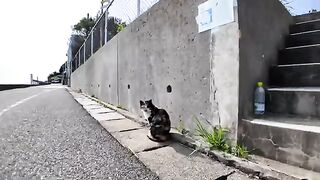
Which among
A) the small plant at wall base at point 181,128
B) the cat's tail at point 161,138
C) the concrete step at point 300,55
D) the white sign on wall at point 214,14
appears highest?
the white sign on wall at point 214,14

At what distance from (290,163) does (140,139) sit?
69.4 inches

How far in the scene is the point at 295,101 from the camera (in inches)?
104

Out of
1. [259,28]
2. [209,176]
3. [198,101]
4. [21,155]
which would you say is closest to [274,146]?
[209,176]

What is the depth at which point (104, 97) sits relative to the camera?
27.1ft

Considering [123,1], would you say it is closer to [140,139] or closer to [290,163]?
[140,139]

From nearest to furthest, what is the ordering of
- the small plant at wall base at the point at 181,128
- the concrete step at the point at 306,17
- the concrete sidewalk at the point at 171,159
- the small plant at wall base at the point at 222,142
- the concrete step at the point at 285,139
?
the concrete step at the point at 285,139 → the concrete sidewalk at the point at 171,159 → the small plant at wall base at the point at 222,142 → the small plant at wall base at the point at 181,128 → the concrete step at the point at 306,17

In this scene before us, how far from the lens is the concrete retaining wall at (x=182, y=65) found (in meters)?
2.78

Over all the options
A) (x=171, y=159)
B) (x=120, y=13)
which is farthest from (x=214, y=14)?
(x=120, y=13)

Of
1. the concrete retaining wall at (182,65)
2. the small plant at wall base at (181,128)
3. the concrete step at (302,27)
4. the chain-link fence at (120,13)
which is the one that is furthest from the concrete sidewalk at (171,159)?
the concrete step at (302,27)

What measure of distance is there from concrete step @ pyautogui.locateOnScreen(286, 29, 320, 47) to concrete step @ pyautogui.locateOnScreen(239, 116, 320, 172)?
168 cm

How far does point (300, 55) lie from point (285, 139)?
1.67m

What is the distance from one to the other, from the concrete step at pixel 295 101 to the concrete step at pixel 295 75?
0.27 m

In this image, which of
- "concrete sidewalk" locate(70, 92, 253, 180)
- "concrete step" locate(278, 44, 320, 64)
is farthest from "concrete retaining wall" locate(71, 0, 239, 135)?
"concrete step" locate(278, 44, 320, 64)

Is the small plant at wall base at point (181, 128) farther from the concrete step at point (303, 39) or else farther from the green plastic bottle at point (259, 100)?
the concrete step at point (303, 39)
